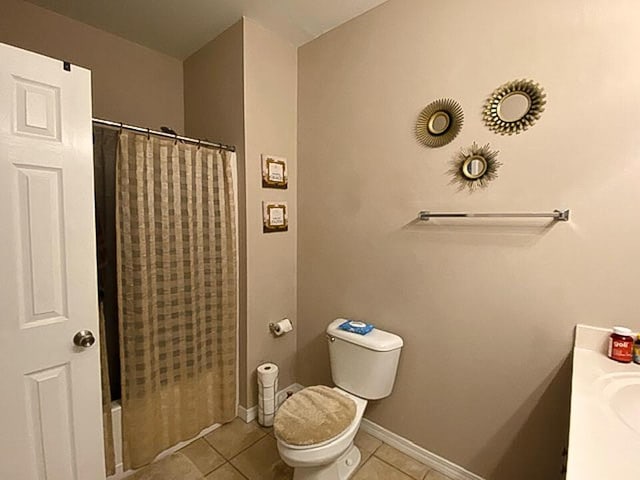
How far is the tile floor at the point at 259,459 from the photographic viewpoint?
1588 millimetres

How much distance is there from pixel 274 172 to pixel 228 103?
1.69ft

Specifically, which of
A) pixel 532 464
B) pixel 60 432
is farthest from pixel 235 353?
pixel 532 464

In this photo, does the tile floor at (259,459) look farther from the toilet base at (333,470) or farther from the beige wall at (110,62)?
the beige wall at (110,62)

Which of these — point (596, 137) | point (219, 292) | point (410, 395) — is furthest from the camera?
point (219, 292)

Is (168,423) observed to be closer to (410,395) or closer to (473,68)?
(410,395)

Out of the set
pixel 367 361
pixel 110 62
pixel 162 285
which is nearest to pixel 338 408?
pixel 367 361

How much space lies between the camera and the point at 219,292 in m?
1.86

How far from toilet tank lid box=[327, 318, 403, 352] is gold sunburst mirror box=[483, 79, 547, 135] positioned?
1.13m

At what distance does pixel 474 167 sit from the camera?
55.9 inches

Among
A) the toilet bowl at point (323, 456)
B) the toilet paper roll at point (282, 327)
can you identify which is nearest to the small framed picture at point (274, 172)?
the toilet paper roll at point (282, 327)

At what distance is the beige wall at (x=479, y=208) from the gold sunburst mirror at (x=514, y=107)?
0.11 feet

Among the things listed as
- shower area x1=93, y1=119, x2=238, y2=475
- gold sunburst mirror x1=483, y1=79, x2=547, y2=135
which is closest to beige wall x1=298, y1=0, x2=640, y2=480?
gold sunburst mirror x1=483, y1=79, x2=547, y2=135

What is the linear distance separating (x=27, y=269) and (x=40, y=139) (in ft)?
1.48

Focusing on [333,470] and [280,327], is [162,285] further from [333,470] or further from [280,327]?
[333,470]
